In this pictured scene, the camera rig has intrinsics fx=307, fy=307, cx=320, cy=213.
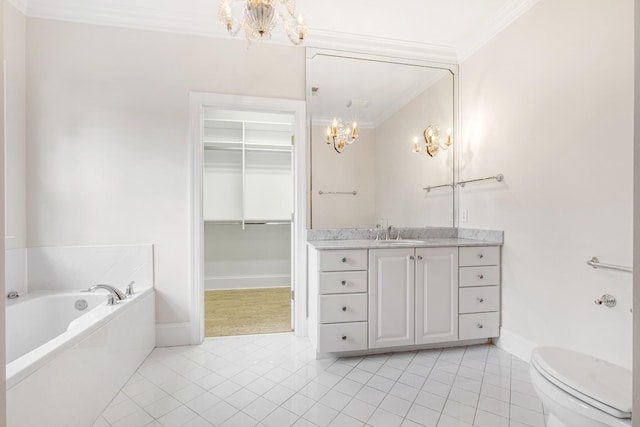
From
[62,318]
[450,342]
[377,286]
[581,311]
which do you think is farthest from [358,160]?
[62,318]

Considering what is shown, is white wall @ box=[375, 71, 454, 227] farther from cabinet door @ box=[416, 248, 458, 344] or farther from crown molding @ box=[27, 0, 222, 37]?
crown molding @ box=[27, 0, 222, 37]

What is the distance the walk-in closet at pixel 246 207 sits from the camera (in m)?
4.04

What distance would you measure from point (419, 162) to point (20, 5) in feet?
11.0

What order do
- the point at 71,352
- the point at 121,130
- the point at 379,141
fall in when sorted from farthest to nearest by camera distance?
the point at 379,141, the point at 121,130, the point at 71,352

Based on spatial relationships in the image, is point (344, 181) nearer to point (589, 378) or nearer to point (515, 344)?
point (515, 344)

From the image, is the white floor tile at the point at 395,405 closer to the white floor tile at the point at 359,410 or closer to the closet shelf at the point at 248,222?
the white floor tile at the point at 359,410

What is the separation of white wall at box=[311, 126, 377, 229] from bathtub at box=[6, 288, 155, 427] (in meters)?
1.53

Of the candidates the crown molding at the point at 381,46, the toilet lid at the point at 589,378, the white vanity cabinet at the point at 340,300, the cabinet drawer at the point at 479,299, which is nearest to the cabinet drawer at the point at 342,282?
the white vanity cabinet at the point at 340,300

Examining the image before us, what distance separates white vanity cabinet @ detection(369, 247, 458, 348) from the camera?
2223mm

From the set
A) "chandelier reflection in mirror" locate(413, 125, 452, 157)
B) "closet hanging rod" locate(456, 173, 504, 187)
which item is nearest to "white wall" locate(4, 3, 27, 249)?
"chandelier reflection in mirror" locate(413, 125, 452, 157)

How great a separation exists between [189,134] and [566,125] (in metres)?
2.65

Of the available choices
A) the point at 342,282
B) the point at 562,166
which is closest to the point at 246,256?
the point at 342,282

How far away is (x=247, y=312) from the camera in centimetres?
332

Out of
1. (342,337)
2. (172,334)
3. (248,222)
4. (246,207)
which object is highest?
(246,207)
